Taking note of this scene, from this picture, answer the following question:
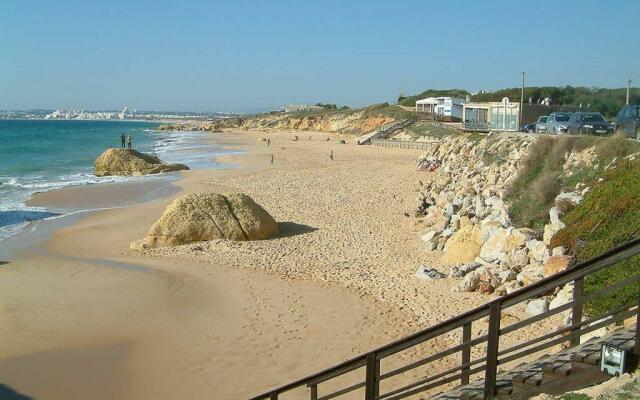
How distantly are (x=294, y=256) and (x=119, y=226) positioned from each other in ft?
27.1

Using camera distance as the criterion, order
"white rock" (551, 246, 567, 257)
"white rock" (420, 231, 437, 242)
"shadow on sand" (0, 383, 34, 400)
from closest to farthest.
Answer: "shadow on sand" (0, 383, 34, 400)
"white rock" (551, 246, 567, 257)
"white rock" (420, 231, 437, 242)

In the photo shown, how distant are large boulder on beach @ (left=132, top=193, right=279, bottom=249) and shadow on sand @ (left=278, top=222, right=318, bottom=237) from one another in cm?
54

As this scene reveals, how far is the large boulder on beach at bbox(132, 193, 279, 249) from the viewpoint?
17.8 metres

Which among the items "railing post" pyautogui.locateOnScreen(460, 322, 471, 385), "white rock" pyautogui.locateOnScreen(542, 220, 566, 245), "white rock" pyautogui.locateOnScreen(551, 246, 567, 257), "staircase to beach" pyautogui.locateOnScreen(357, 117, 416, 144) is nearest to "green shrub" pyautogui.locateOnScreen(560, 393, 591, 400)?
"railing post" pyautogui.locateOnScreen(460, 322, 471, 385)

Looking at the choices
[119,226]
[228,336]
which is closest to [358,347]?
[228,336]

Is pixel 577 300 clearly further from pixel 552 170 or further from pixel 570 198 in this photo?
pixel 552 170

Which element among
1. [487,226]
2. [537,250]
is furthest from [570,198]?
[537,250]

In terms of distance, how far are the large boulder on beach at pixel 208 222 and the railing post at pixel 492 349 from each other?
44.4 ft

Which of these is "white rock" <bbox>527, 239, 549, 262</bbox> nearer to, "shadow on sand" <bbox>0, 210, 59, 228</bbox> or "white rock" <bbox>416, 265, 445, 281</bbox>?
"white rock" <bbox>416, 265, 445, 281</bbox>

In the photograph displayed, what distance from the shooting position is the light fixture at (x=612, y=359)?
4613 millimetres

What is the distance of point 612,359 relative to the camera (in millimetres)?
4676

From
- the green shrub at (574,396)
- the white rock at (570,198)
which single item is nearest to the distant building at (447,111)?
the white rock at (570,198)

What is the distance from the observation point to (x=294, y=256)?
16406 mm

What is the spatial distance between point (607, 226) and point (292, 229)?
33.8 ft
